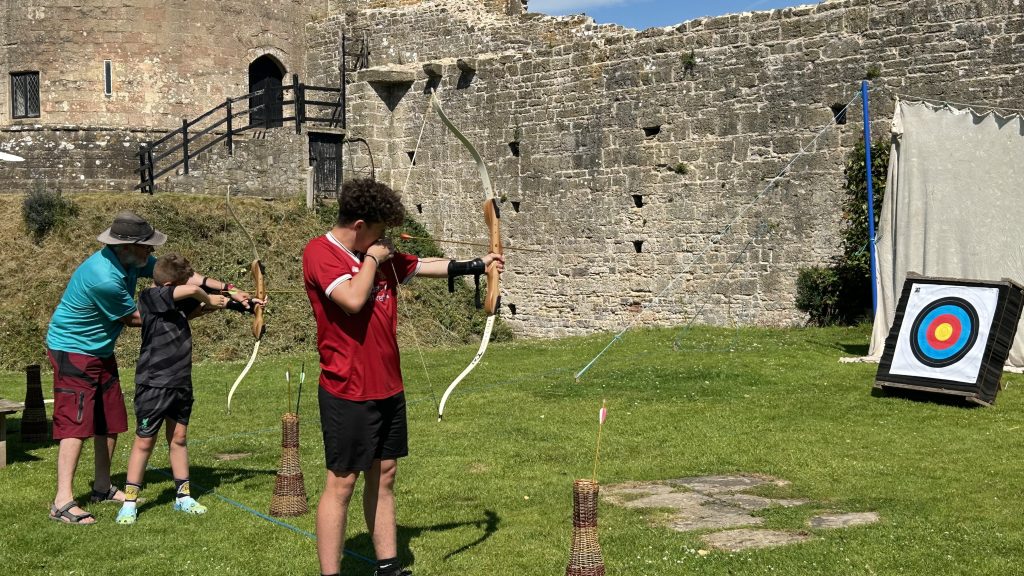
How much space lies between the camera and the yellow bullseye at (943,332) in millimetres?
10258

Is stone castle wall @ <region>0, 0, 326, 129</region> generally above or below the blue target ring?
above

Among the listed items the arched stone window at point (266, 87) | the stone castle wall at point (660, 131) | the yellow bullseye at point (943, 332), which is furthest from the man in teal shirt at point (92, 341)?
the arched stone window at point (266, 87)

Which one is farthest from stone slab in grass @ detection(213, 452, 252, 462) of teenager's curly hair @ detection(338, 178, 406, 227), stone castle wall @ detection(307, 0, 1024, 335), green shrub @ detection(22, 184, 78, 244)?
green shrub @ detection(22, 184, 78, 244)

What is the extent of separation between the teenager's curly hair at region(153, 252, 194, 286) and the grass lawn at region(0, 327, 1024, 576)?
135cm

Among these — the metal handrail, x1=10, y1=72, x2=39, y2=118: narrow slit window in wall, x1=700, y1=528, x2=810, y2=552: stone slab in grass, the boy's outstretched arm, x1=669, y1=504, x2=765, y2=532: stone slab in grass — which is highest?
x1=10, y1=72, x2=39, y2=118: narrow slit window in wall

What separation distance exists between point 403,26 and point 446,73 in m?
2.56

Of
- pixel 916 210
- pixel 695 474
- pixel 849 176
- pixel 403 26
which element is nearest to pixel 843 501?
pixel 695 474

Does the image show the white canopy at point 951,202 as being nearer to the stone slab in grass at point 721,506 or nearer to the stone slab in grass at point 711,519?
the stone slab in grass at point 721,506

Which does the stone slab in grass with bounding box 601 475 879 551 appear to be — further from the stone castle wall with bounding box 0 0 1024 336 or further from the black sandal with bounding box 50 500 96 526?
the stone castle wall with bounding box 0 0 1024 336

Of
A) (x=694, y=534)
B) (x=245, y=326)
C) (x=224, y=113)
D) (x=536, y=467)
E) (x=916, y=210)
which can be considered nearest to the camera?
(x=694, y=534)

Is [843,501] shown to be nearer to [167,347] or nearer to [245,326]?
[167,347]

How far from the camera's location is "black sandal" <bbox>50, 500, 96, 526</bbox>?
6.72 meters

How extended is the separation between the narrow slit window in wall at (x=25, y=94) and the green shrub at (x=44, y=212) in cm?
633

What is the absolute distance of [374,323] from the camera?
533 cm
